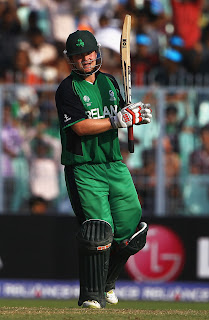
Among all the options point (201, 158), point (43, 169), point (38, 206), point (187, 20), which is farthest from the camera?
point (187, 20)

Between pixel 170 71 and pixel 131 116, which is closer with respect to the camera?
pixel 131 116

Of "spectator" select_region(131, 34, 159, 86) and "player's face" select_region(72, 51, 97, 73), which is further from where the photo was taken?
"spectator" select_region(131, 34, 159, 86)

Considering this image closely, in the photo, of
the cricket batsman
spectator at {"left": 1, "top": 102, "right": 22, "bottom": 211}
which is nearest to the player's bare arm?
the cricket batsman

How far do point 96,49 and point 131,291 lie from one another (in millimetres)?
4809

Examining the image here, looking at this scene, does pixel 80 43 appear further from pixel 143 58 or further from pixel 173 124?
pixel 143 58

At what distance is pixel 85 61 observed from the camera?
664 centimetres

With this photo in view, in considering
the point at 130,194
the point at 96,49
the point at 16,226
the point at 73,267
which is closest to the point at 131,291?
the point at 73,267

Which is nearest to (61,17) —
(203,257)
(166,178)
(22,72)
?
(22,72)

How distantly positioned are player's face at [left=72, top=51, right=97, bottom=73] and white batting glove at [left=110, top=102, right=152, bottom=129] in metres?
0.48

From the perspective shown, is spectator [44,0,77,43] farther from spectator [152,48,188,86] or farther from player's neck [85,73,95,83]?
player's neck [85,73,95,83]

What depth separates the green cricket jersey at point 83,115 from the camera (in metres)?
6.59

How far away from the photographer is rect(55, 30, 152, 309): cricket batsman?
6539mm

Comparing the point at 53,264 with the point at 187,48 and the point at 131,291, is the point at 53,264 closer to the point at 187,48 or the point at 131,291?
the point at 131,291

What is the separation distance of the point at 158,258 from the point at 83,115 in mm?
4485
